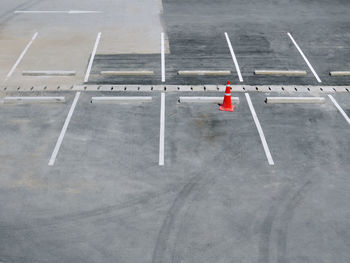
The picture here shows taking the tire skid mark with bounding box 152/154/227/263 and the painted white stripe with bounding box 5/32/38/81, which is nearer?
the tire skid mark with bounding box 152/154/227/263

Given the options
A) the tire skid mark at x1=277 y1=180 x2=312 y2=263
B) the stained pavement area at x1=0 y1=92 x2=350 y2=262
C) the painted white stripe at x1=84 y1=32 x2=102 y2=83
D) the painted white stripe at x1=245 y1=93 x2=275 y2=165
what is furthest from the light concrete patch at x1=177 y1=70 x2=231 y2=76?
the tire skid mark at x1=277 y1=180 x2=312 y2=263

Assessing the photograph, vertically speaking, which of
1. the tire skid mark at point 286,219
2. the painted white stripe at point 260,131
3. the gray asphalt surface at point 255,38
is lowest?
the gray asphalt surface at point 255,38

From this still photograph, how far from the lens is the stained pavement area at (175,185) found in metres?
7.65

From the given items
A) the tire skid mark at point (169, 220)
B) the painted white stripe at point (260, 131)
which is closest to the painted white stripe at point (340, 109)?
the painted white stripe at point (260, 131)

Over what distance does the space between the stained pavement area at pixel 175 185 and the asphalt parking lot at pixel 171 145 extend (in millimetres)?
31

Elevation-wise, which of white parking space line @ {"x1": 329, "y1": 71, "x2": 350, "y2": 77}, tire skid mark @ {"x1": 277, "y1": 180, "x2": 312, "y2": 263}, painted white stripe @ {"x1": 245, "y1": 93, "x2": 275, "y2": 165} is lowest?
white parking space line @ {"x1": 329, "y1": 71, "x2": 350, "y2": 77}

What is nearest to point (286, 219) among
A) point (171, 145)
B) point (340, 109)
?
point (171, 145)

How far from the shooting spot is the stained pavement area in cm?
765

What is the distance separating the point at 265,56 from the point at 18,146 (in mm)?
→ 9584

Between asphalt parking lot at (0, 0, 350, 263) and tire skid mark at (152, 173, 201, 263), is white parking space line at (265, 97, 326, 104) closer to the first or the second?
asphalt parking lot at (0, 0, 350, 263)

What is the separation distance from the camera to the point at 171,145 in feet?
34.6

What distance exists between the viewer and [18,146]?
1046 centimetres

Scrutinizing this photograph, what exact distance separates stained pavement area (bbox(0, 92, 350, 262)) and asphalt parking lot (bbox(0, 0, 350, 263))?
0.03m

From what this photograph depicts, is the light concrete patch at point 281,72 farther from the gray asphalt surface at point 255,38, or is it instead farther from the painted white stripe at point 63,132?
the painted white stripe at point 63,132
